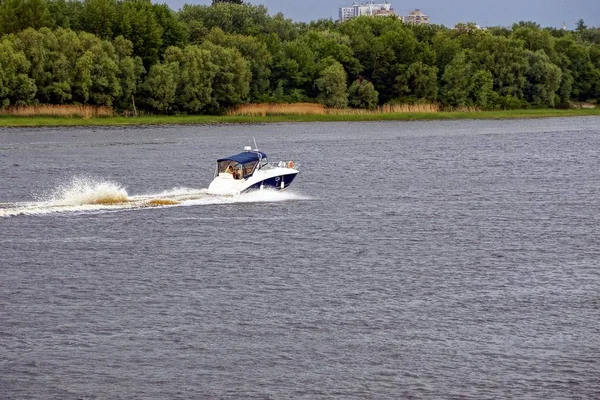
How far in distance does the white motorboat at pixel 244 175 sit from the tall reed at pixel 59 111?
68.0m

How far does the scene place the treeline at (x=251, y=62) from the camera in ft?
413

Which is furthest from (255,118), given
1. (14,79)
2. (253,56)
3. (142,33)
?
(14,79)

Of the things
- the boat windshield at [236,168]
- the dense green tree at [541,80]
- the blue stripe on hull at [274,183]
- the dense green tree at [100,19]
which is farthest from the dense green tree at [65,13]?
the boat windshield at [236,168]

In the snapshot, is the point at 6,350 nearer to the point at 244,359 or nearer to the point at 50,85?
the point at 244,359

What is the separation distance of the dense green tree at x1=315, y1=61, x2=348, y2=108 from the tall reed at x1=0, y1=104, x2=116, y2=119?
31519 mm

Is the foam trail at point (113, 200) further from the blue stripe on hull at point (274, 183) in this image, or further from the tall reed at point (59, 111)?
the tall reed at point (59, 111)

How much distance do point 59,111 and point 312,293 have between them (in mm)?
92517

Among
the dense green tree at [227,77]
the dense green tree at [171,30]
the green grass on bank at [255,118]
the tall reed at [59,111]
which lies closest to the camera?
the green grass on bank at [255,118]

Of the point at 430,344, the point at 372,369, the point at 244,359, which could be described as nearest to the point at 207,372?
the point at 244,359

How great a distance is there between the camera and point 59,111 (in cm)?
12369

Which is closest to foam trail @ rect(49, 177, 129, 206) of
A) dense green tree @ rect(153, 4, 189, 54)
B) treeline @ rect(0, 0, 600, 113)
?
treeline @ rect(0, 0, 600, 113)

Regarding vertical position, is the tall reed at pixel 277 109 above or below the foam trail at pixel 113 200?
below

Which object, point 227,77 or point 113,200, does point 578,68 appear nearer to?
point 227,77

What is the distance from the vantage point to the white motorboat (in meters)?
56.5
